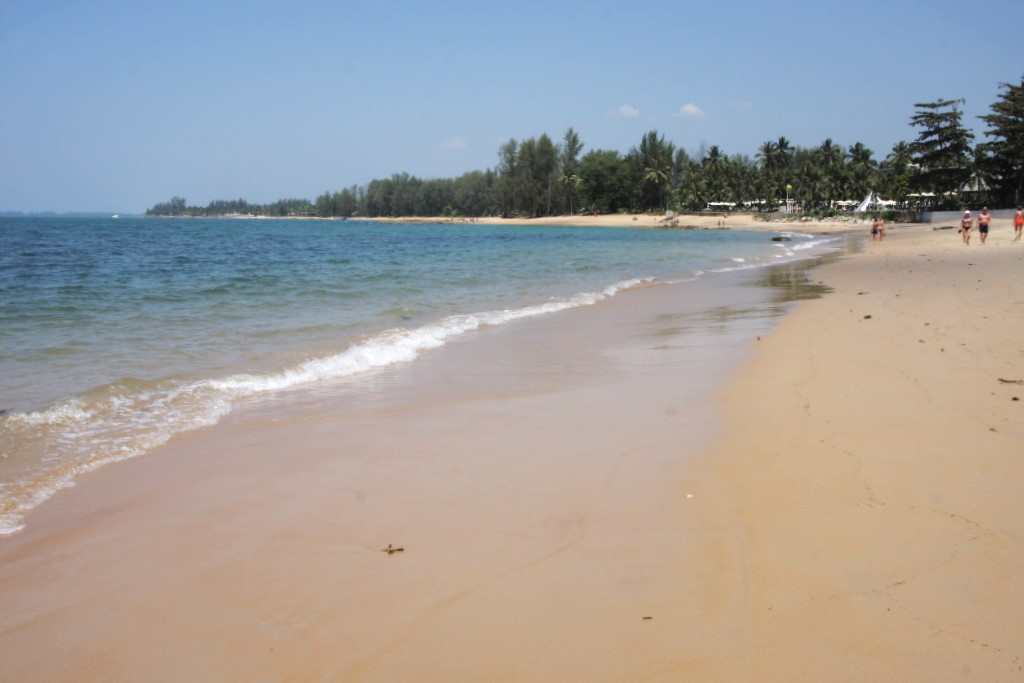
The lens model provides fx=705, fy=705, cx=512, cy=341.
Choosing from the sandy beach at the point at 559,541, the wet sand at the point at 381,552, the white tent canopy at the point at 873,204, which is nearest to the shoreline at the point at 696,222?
the white tent canopy at the point at 873,204

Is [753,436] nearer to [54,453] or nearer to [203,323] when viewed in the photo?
[54,453]

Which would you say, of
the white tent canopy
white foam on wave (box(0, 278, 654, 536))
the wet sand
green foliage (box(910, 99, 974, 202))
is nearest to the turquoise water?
white foam on wave (box(0, 278, 654, 536))

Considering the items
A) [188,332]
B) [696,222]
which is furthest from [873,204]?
[188,332]

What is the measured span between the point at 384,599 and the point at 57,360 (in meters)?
7.76

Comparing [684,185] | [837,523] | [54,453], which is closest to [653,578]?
[837,523]

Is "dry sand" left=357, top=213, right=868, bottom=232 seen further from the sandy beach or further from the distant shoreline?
the sandy beach

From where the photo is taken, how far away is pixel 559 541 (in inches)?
145

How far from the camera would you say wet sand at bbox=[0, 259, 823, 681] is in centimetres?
278

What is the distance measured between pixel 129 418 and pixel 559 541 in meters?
4.56

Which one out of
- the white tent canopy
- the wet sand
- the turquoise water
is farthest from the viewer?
the white tent canopy

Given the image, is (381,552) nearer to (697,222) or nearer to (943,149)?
(943,149)

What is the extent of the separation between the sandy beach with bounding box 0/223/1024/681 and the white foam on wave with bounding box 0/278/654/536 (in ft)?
0.74

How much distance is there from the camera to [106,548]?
3.77 m

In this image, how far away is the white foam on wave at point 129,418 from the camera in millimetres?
4723
